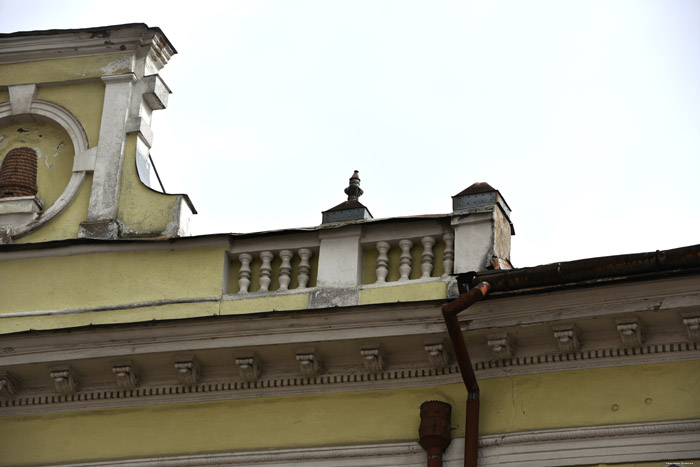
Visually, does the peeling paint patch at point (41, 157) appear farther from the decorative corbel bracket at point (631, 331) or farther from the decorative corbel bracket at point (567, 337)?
the decorative corbel bracket at point (631, 331)

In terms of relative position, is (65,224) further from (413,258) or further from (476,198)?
(476,198)

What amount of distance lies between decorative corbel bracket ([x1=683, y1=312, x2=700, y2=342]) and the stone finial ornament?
570cm

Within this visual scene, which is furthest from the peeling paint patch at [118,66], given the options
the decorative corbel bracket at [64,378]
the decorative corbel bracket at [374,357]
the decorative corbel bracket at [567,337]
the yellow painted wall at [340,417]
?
the decorative corbel bracket at [567,337]

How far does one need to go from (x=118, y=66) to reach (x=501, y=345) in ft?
15.0

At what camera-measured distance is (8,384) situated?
12.3 meters

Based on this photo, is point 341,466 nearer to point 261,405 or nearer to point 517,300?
point 261,405

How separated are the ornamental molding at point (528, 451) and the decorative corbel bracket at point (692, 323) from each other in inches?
23.6

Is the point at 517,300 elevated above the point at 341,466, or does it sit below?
above

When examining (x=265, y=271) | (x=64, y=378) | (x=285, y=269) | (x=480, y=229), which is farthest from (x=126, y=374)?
(x=480, y=229)

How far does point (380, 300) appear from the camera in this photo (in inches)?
469

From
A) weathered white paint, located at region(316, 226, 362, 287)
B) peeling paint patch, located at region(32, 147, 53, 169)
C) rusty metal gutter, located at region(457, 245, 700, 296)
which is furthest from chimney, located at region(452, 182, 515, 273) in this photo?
peeling paint patch, located at region(32, 147, 53, 169)

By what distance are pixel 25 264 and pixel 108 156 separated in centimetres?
118

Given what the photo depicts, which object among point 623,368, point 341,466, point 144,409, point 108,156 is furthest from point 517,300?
point 108,156

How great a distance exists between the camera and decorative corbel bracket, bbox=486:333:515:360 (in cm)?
1128
